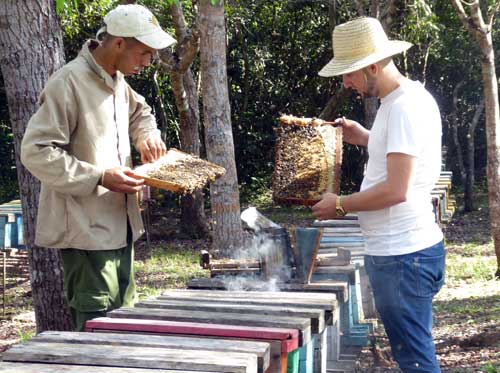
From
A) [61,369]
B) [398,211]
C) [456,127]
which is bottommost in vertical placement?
[61,369]

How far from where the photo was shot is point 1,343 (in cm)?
666

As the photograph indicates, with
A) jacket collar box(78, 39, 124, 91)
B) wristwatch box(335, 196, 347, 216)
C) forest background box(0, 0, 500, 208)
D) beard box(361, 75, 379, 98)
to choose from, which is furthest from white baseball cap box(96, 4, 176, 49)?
forest background box(0, 0, 500, 208)

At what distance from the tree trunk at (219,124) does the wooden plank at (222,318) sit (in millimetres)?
3688

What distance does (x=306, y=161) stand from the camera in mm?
4402

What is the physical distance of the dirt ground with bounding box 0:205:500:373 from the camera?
5410 mm

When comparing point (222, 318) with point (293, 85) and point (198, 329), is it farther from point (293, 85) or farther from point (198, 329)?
point (293, 85)

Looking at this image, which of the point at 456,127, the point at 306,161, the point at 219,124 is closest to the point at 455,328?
the point at 306,161

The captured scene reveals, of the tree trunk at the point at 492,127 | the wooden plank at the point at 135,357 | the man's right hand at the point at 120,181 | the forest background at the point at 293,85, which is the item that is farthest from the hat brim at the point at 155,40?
the forest background at the point at 293,85

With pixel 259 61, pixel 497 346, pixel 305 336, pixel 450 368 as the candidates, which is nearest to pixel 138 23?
pixel 305 336

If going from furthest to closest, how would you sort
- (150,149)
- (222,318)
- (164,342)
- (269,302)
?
(150,149) → (269,302) → (222,318) → (164,342)

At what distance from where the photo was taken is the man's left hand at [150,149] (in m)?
4.21

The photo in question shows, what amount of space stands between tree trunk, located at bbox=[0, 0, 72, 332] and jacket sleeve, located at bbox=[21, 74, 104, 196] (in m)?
0.74

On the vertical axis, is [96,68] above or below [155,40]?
below

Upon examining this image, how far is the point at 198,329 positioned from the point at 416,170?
44.5 inches
